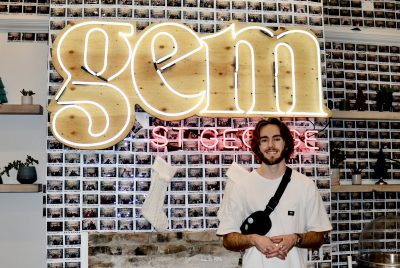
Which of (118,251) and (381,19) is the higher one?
(381,19)

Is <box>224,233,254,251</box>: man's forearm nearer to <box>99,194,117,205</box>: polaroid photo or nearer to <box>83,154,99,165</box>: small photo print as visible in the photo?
<box>99,194,117,205</box>: polaroid photo

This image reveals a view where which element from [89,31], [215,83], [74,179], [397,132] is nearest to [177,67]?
[215,83]

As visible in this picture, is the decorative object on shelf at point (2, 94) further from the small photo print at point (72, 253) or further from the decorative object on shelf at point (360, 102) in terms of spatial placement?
the decorative object on shelf at point (360, 102)

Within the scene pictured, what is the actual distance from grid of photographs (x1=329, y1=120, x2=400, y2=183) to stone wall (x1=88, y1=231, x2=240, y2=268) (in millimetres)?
1719

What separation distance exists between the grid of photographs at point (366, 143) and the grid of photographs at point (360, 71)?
196 millimetres

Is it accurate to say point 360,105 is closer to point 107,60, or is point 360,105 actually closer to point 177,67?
point 177,67

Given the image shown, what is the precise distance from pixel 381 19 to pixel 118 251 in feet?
12.4

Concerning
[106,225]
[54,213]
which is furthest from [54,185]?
[106,225]

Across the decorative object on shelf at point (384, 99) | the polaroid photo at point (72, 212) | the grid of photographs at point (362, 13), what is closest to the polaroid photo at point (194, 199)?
the polaroid photo at point (72, 212)

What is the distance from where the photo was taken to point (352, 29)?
5.04 metres

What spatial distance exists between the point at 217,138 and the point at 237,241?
1508 millimetres

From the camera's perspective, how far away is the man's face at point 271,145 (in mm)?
2820

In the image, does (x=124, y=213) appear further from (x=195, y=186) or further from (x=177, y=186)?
(x=195, y=186)

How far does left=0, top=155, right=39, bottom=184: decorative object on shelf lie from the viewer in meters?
4.10
